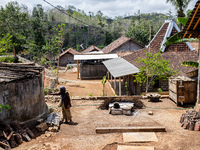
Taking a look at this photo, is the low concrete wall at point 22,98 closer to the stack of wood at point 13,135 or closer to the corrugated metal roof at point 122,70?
the stack of wood at point 13,135

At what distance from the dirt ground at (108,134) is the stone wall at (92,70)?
610 inches

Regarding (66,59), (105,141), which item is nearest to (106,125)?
(105,141)

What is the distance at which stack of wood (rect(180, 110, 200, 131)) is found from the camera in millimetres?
7226

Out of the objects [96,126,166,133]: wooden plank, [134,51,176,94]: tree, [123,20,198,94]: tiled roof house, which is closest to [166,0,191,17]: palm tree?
→ [123,20,198,94]: tiled roof house

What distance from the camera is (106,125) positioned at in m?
7.99

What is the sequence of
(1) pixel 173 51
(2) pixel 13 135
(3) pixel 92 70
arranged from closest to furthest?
(2) pixel 13 135 < (1) pixel 173 51 < (3) pixel 92 70

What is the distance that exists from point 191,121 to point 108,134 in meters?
3.11

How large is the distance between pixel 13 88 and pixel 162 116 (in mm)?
6375

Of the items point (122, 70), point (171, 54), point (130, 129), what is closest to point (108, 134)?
point (130, 129)

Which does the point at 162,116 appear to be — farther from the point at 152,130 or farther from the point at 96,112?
the point at 96,112

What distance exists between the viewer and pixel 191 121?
24.1 ft

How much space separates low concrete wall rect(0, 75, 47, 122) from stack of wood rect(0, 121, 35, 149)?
38 cm

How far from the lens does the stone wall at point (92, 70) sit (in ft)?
84.5

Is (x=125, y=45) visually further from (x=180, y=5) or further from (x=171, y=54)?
(x=171, y=54)
